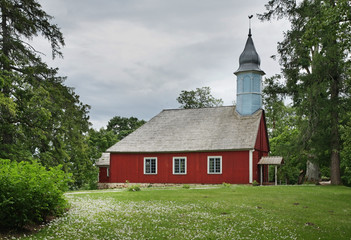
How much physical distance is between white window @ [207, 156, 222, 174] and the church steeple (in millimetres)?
5220

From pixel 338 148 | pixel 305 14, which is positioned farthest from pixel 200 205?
pixel 338 148

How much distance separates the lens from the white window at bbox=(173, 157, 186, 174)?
111 feet

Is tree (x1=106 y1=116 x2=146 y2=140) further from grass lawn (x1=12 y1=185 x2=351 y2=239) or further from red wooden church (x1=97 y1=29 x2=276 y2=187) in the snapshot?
grass lawn (x1=12 y1=185 x2=351 y2=239)

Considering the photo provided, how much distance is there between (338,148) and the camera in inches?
1061

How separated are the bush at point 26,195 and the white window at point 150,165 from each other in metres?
22.8

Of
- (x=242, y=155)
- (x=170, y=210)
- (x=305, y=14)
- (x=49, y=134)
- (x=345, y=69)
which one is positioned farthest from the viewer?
(x=242, y=155)

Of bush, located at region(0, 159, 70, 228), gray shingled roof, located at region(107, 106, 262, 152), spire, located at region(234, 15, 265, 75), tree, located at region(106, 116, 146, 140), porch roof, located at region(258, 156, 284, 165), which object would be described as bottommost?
bush, located at region(0, 159, 70, 228)

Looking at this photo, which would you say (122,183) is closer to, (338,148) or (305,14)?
(338,148)

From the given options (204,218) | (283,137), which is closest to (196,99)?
(283,137)

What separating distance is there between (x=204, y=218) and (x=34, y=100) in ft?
29.8

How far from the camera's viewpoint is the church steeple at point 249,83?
3547cm

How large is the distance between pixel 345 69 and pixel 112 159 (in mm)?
20436

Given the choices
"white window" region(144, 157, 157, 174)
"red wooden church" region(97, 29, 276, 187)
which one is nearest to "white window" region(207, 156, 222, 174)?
"red wooden church" region(97, 29, 276, 187)

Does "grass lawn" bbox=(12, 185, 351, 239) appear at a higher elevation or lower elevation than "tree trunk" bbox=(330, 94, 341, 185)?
lower
